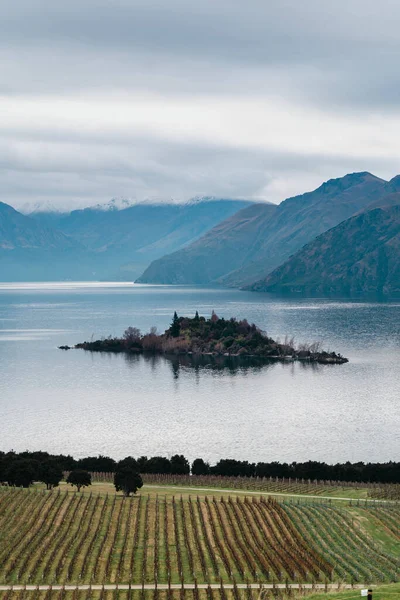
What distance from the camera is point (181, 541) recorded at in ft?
194

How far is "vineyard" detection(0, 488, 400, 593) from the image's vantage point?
170ft

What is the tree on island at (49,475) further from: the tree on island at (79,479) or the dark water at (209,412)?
the dark water at (209,412)

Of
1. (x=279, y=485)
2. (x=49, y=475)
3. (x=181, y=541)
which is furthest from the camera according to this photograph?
(x=279, y=485)

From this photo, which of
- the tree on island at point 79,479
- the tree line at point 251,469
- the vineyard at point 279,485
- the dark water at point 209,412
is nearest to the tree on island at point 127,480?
the tree on island at point 79,479

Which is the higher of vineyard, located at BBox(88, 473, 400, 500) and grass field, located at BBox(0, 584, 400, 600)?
grass field, located at BBox(0, 584, 400, 600)

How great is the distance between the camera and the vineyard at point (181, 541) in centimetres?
5191

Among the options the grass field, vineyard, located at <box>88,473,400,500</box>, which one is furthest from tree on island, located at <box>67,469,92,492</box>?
the grass field

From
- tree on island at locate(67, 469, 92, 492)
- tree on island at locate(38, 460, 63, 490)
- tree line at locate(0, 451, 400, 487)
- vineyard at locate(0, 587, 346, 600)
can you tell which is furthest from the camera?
tree line at locate(0, 451, 400, 487)

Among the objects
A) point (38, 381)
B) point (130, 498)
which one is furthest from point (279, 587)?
point (38, 381)

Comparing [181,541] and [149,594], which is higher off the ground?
[149,594]

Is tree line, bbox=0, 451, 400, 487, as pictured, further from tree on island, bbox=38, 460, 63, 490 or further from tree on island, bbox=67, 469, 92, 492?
tree on island, bbox=67, 469, 92, 492

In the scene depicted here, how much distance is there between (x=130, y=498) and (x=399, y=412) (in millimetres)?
71480

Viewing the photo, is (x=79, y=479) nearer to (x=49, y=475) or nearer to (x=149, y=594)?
(x=49, y=475)

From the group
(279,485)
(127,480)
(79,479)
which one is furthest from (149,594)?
(279,485)
